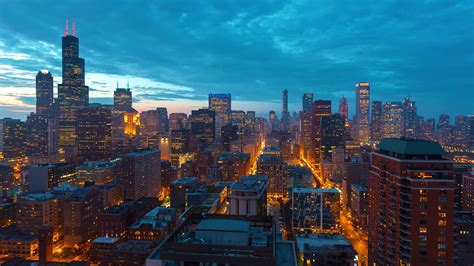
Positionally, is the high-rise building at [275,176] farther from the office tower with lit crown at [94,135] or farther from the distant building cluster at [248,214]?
the office tower with lit crown at [94,135]

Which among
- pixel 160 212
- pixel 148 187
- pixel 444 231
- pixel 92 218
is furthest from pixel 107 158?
pixel 444 231

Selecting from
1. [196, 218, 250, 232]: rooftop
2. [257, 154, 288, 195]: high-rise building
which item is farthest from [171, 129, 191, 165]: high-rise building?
[196, 218, 250, 232]: rooftop

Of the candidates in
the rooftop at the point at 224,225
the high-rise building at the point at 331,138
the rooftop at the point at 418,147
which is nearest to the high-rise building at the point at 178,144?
the high-rise building at the point at 331,138

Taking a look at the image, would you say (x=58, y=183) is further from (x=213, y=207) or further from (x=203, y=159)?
(x=213, y=207)

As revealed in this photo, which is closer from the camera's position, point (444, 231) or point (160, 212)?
point (444, 231)

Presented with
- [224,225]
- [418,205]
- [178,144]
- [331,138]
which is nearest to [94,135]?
[178,144]

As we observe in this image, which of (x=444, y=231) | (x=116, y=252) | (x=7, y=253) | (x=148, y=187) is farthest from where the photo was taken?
(x=148, y=187)
